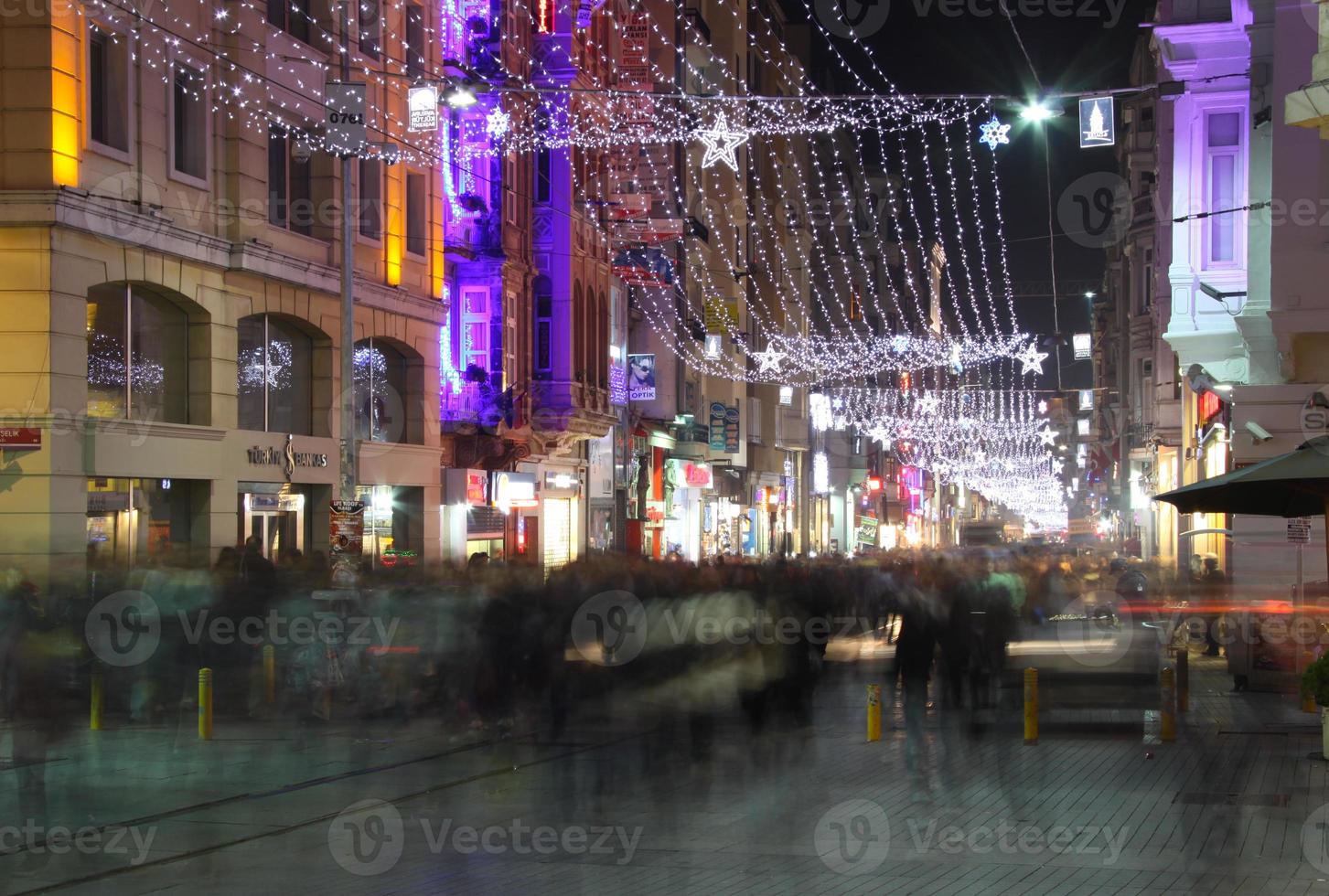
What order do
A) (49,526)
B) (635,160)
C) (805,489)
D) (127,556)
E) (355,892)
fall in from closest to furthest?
(355,892), (49,526), (127,556), (635,160), (805,489)

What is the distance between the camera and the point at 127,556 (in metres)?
22.8

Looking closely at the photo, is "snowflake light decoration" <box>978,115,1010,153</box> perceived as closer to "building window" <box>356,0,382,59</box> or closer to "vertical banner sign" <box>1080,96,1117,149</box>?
"vertical banner sign" <box>1080,96,1117,149</box>

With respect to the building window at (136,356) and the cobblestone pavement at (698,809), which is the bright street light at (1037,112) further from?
the building window at (136,356)

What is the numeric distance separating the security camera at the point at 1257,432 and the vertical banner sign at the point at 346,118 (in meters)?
14.2

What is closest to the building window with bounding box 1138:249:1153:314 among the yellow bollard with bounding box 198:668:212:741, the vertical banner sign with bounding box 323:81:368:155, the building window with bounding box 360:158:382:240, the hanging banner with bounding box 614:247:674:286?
the hanging banner with bounding box 614:247:674:286

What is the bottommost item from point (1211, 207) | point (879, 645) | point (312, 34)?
point (879, 645)

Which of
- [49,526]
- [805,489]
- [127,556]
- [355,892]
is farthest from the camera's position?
[805,489]

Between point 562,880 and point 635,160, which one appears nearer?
point 562,880

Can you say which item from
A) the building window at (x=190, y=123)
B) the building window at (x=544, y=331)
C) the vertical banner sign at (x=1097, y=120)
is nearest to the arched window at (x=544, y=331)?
the building window at (x=544, y=331)

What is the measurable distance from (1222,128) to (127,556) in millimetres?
20013

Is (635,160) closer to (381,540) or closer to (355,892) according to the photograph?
(381,540)

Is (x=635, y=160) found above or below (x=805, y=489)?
above

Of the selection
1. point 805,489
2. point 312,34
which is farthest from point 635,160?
point 805,489

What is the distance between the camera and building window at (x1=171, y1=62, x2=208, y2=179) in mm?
24219
